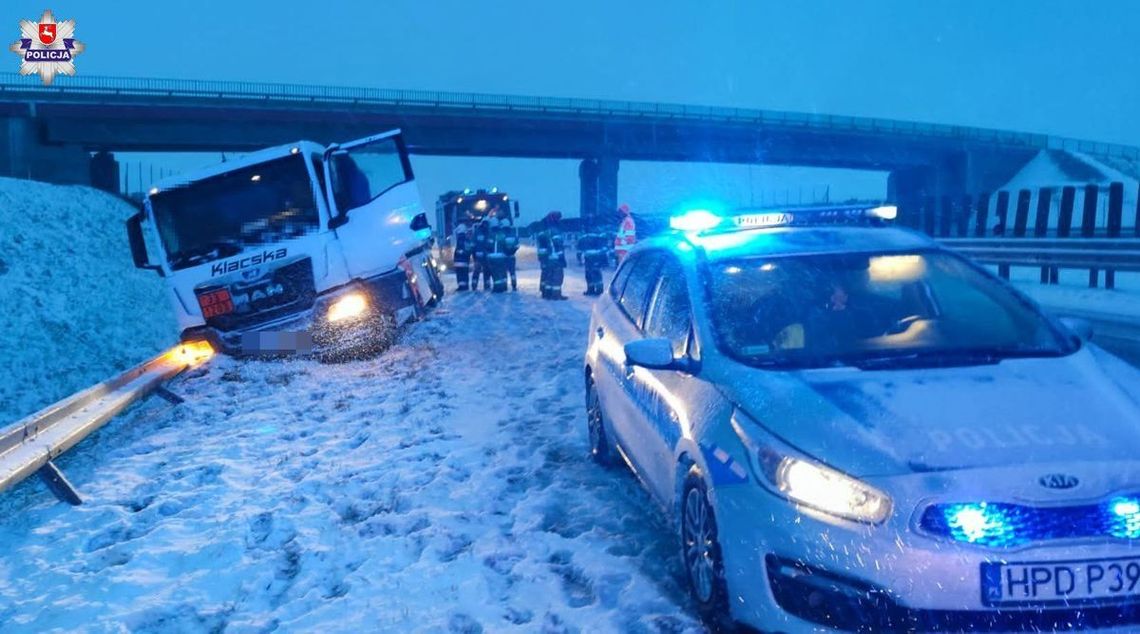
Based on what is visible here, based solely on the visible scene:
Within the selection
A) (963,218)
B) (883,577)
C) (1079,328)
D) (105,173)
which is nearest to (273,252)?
(1079,328)

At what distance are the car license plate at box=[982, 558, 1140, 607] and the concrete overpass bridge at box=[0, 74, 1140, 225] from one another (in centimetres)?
2645

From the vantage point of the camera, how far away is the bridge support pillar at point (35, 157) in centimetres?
3644

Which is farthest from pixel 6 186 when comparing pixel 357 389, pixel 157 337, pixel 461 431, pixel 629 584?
pixel 629 584

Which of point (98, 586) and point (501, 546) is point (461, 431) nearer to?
point (501, 546)

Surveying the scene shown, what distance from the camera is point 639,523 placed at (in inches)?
192

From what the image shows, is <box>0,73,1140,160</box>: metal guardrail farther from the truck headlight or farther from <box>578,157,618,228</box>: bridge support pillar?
the truck headlight

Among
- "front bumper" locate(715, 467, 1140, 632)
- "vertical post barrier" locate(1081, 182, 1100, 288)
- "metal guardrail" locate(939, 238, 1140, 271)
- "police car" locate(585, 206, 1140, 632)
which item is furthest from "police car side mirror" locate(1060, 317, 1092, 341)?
"vertical post barrier" locate(1081, 182, 1100, 288)

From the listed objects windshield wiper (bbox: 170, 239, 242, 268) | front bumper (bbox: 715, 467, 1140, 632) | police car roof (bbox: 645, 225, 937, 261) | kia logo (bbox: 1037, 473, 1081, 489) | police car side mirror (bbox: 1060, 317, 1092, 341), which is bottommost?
front bumper (bbox: 715, 467, 1140, 632)

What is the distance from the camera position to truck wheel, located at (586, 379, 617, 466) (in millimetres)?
5816

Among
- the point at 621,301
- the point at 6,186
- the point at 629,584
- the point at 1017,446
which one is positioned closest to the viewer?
the point at 1017,446

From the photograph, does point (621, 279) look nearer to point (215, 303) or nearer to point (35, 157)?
point (215, 303)

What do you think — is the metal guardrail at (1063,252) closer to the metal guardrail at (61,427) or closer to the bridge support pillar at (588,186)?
the metal guardrail at (61,427)

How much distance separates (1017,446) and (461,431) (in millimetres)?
4823

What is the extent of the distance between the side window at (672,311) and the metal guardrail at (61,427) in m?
3.49
